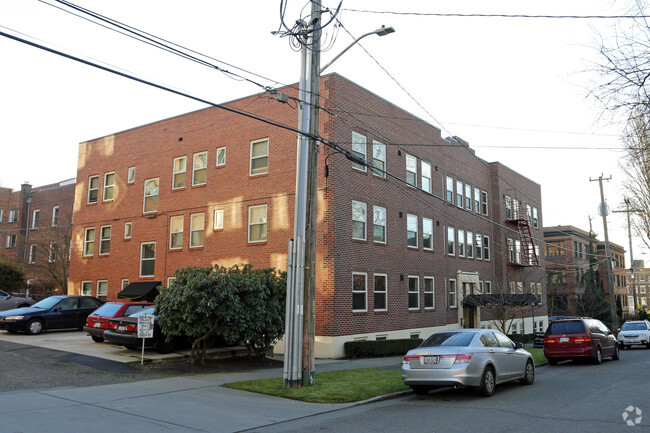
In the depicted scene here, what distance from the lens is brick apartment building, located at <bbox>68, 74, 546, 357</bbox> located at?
69.7ft

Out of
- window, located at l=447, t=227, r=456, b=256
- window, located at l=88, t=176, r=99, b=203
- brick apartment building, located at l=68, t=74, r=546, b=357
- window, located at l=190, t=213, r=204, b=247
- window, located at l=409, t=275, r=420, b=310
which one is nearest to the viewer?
brick apartment building, located at l=68, t=74, r=546, b=357

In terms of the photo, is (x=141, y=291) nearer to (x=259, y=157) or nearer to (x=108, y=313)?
(x=108, y=313)

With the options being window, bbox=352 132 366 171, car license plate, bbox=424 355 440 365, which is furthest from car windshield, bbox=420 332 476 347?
window, bbox=352 132 366 171

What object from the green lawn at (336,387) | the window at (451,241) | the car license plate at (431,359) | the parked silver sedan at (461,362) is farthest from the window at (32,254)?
the car license plate at (431,359)

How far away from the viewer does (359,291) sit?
2158 cm

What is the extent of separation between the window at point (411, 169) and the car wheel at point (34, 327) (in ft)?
56.4

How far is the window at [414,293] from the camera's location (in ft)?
83.2

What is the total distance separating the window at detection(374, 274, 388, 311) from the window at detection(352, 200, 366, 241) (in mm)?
2072

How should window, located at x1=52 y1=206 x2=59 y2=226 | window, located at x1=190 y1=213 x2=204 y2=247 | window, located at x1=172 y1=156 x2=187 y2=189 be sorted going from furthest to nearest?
window, located at x1=52 y1=206 x2=59 y2=226 → window, located at x1=172 y1=156 x2=187 y2=189 → window, located at x1=190 y1=213 x2=204 y2=247

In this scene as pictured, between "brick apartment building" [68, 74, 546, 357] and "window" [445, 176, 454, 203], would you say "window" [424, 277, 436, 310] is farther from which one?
"window" [445, 176, 454, 203]

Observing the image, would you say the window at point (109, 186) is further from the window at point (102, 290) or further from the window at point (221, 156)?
the window at point (221, 156)

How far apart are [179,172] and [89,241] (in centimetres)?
807

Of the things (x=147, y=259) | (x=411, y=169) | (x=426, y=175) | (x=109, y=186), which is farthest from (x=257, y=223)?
→ (x=109, y=186)

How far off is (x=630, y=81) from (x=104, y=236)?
27.3 m
